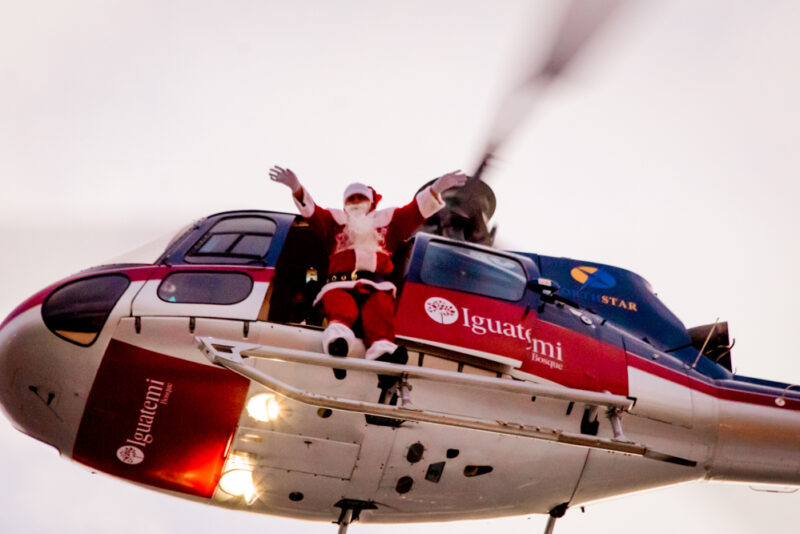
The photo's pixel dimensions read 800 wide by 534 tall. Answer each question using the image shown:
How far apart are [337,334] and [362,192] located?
1.71m

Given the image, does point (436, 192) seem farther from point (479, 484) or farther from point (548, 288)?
point (479, 484)

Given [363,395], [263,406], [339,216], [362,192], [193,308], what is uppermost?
[362,192]

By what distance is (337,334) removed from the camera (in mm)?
6117

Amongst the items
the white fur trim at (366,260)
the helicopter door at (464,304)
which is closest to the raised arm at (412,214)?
the helicopter door at (464,304)

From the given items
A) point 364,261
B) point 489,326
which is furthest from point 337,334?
point 489,326

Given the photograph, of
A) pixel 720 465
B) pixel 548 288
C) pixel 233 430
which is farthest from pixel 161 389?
Answer: pixel 720 465

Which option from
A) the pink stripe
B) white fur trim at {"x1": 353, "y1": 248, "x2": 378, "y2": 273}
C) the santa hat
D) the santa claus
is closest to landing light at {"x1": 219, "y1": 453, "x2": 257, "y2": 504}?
the santa claus

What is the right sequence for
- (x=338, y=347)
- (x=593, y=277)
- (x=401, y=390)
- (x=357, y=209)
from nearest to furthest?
1. (x=401, y=390)
2. (x=338, y=347)
3. (x=357, y=209)
4. (x=593, y=277)

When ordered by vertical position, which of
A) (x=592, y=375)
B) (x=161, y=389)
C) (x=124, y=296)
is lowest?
(x=161, y=389)

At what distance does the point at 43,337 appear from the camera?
6383 millimetres

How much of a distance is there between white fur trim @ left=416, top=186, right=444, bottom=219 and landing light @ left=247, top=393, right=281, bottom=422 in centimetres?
201

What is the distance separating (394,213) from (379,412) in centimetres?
226

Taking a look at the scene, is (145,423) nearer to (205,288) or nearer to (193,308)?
(193,308)

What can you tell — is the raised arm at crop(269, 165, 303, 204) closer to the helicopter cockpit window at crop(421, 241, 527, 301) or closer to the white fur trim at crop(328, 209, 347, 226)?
the white fur trim at crop(328, 209, 347, 226)
